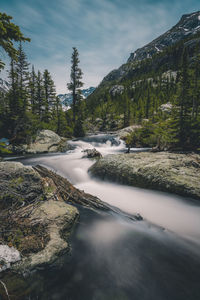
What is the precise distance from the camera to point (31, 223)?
3.19 metres

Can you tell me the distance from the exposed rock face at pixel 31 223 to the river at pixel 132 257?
0.26m

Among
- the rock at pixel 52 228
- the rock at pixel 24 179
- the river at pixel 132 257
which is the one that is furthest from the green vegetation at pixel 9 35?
the river at pixel 132 257

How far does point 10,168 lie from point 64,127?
70.5 feet

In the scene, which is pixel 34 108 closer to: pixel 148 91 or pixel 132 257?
pixel 132 257

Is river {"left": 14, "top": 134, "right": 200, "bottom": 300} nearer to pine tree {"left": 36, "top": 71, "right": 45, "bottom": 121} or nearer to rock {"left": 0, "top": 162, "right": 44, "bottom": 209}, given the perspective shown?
rock {"left": 0, "top": 162, "right": 44, "bottom": 209}

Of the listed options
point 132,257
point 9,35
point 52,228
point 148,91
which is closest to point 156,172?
point 132,257

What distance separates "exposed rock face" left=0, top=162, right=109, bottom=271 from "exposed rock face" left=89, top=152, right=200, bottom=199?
2.04 metres

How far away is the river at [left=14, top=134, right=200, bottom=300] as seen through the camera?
2385 millimetres

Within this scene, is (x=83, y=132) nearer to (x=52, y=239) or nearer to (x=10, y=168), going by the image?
(x=10, y=168)

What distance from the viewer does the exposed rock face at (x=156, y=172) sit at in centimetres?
507

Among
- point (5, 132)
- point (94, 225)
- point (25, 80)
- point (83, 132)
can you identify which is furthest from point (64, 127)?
point (94, 225)

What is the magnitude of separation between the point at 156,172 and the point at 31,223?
4.71m

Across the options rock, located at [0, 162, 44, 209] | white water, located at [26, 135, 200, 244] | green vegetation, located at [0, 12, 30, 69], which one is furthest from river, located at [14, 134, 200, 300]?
green vegetation, located at [0, 12, 30, 69]

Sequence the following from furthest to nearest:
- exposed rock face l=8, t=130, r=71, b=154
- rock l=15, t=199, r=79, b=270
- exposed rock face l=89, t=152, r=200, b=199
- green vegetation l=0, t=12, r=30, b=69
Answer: exposed rock face l=8, t=130, r=71, b=154, exposed rock face l=89, t=152, r=200, b=199, green vegetation l=0, t=12, r=30, b=69, rock l=15, t=199, r=79, b=270
